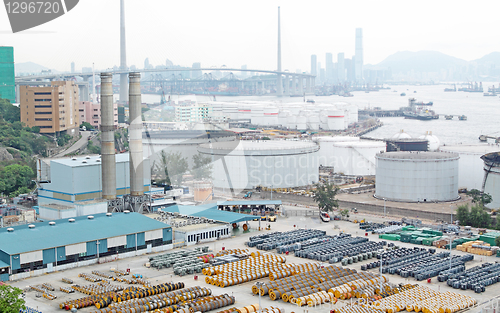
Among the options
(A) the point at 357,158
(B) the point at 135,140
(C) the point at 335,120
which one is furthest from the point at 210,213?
(C) the point at 335,120

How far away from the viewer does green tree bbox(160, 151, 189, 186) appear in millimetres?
36375

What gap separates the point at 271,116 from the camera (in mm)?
78375

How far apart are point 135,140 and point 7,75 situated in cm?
4407

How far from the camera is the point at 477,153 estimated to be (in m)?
35.9

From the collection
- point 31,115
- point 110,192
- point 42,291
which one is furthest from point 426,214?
point 31,115

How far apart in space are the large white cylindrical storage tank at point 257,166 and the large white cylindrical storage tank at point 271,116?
41576 mm

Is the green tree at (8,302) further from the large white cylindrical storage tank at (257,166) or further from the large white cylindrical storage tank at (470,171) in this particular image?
the large white cylindrical storage tank at (470,171)

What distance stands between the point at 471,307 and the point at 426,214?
12.3 metres

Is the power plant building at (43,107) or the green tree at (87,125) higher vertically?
the power plant building at (43,107)

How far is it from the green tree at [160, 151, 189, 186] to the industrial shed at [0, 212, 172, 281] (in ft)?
41.9

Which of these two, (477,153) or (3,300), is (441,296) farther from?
(477,153)

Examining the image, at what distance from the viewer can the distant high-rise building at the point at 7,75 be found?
Result: 2534 inches

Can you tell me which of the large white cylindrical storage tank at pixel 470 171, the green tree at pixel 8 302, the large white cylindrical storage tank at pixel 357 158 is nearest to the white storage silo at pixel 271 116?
the large white cylindrical storage tank at pixel 357 158

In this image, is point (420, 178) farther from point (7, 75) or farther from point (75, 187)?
point (7, 75)
